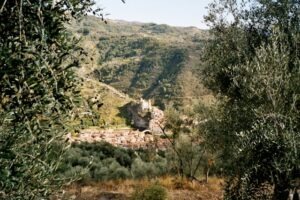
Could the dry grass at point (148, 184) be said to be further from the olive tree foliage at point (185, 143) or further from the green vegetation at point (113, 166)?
the olive tree foliage at point (185, 143)

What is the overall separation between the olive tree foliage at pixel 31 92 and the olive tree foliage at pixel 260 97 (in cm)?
583

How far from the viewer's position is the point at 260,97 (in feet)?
37.1

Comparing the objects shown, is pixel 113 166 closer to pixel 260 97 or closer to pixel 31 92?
pixel 260 97

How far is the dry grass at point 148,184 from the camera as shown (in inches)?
902

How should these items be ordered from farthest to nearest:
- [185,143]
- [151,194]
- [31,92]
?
[185,143] → [151,194] → [31,92]

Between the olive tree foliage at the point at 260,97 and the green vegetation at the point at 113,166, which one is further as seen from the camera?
the green vegetation at the point at 113,166

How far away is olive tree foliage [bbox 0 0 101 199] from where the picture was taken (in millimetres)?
5035

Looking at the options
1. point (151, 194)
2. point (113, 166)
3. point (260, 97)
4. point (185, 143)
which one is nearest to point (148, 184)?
point (151, 194)

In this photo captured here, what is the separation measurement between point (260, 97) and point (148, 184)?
13.6 metres

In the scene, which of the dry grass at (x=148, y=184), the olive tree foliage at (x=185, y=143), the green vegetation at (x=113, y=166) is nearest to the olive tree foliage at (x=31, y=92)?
the dry grass at (x=148, y=184)

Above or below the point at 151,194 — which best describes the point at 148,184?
below

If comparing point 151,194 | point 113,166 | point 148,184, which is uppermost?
point 151,194

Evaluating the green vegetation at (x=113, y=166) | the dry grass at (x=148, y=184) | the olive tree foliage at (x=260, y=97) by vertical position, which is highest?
the olive tree foliage at (x=260, y=97)

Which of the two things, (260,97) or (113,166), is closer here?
(260,97)
